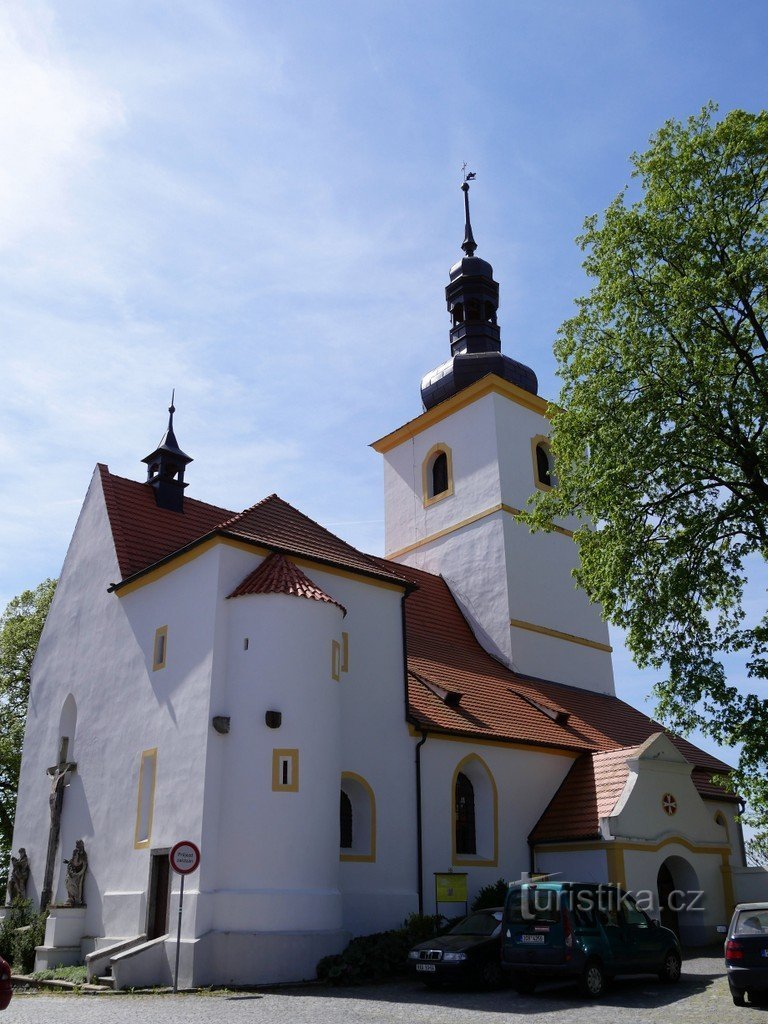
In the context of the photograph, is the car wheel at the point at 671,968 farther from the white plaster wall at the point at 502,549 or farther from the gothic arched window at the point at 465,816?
the white plaster wall at the point at 502,549

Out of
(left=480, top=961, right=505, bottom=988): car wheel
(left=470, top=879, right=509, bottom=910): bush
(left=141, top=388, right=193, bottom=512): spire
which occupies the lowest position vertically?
(left=480, top=961, right=505, bottom=988): car wheel

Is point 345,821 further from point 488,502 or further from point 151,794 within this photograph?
point 488,502

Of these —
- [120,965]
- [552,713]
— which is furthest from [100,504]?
[552,713]

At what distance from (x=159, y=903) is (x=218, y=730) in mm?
3073

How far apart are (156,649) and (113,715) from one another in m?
1.87

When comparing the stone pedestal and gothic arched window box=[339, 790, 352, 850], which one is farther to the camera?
gothic arched window box=[339, 790, 352, 850]

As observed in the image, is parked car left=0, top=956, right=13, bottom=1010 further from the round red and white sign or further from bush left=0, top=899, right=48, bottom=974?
bush left=0, top=899, right=48, bottom=974

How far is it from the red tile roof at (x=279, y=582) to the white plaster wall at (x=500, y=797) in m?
3.99

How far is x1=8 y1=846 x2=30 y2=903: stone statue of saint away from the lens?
18.6 meters

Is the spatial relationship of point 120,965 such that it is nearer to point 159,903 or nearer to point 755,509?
point 159,903

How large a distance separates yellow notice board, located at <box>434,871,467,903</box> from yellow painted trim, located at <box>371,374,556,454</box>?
14143mm

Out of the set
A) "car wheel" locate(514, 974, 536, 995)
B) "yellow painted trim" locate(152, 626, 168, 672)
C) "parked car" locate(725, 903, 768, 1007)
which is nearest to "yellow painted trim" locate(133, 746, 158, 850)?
"yellow painted trim" locate(152, 626, 168, 672)

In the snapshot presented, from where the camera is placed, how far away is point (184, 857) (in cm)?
1282

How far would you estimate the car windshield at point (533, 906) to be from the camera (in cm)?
1192
